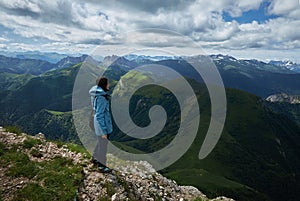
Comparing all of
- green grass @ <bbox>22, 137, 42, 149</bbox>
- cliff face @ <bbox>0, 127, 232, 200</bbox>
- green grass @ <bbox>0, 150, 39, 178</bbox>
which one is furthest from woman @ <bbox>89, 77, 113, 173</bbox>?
green grass @ <bbox>22, 137, 42, 149</bbox>

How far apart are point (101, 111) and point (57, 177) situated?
378cm

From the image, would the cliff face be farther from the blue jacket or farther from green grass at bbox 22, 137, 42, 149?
the blue jacket

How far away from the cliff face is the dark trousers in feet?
1.97

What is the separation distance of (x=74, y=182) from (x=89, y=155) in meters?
3.40

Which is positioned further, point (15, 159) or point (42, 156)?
point (42, 156)

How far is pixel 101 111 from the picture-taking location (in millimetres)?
12359

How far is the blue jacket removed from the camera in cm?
1235

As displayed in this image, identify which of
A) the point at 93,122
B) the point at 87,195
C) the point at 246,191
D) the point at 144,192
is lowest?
the point at 246,191

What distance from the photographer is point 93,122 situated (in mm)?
12727

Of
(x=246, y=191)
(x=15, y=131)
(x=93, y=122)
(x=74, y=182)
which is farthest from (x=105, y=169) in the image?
(x=246, y=191)

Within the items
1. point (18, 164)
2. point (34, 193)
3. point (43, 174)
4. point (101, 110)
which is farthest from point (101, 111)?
point (18, 164)

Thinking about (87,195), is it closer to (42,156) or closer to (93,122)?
(93,122)

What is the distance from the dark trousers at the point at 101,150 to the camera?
12.9 m

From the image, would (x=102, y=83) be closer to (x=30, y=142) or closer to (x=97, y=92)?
(x=97, y=92)
